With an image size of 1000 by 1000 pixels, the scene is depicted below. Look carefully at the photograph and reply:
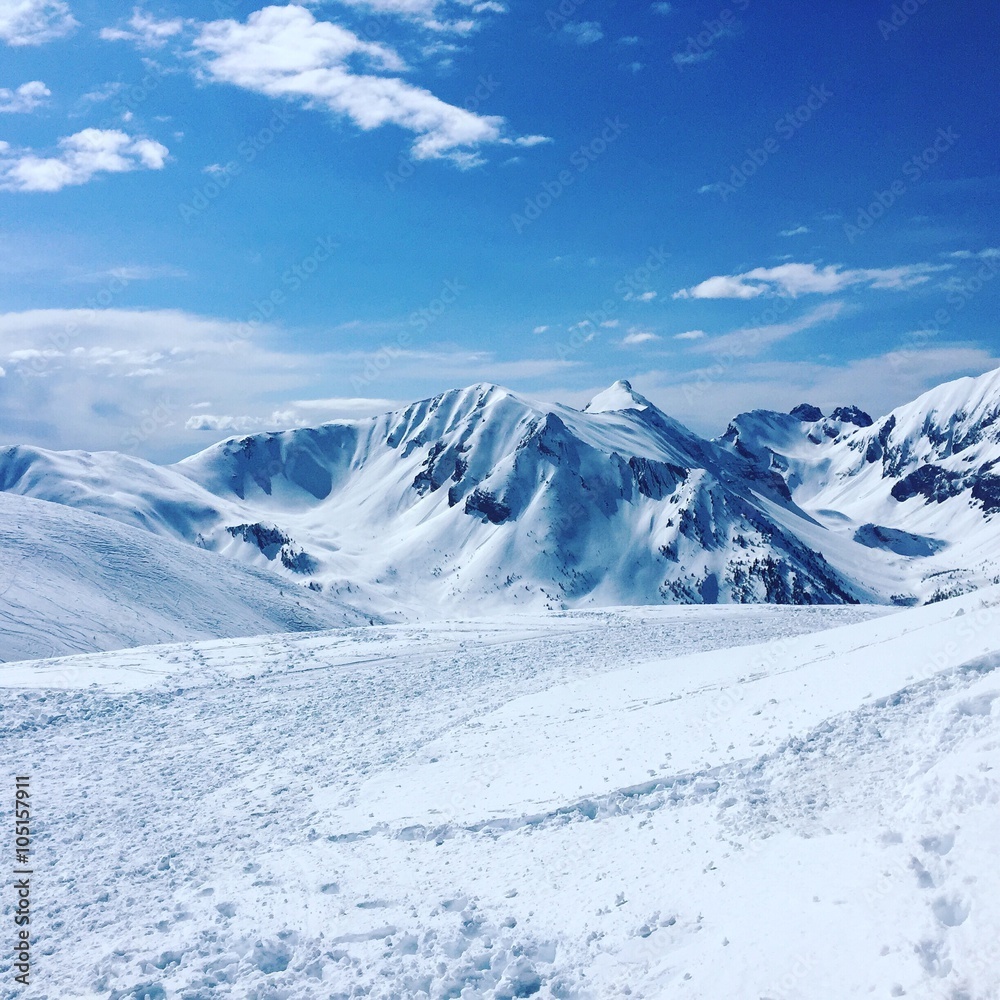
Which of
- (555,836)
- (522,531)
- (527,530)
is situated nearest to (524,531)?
(522,531)

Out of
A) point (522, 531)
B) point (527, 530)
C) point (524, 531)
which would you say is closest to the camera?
point (524, 531)

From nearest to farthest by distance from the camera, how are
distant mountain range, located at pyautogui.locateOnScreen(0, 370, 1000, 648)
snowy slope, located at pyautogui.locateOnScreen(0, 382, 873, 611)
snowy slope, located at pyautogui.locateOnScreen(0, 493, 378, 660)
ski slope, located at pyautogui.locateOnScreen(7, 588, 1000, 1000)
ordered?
1. ski slope, located at pyautogui.locateOnScreen(7, 588, 1000, 1000)
2. snowy slope, located at pyautogui.locateOnScreen(0, 493, 378, 660)
3. distant mountain range, located at pyautogui.locateOnScreen(0, 370, 1000, 648)
4. snowy slope, located at pyautogui.locateOnScreen(0, 382, 873, 611)

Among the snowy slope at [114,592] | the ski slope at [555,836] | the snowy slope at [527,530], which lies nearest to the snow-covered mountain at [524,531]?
the snowy slope at [527,530]

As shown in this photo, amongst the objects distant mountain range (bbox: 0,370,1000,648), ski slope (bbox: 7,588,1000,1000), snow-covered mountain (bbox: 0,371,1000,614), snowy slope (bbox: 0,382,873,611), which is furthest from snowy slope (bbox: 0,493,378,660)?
snowy slope (bbox: 0,382,873,611)

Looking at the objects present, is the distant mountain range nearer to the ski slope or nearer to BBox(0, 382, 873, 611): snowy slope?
BBox(0, 382, 873, 611): snowy slope

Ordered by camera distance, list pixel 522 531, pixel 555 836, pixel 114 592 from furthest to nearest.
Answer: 1. pixel 522 531
2. pixel 114 592
3. pixel 555 836

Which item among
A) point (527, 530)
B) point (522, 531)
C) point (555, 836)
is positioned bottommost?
point (555, 836)

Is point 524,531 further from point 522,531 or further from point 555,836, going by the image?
point 555,836

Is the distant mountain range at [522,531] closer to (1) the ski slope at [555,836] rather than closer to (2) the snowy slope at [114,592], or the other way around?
(2) the snowy slope at [114,592]
